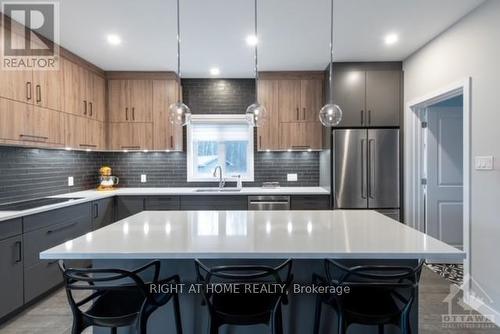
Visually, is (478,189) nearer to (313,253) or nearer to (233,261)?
(313,253)

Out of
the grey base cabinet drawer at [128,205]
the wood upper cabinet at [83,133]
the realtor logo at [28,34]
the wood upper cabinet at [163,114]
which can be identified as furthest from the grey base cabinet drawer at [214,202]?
the realtor logo at [28,34]

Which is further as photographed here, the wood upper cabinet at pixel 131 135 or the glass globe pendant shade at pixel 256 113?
the wood upper cabinet at pixel 131 135

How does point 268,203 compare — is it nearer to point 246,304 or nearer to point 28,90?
point 246,304

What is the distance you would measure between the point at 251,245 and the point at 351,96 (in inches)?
118

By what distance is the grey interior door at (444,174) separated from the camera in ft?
12.1

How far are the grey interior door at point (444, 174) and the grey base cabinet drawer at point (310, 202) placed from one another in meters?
1.25

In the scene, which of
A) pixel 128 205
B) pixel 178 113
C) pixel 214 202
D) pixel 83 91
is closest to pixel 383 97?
pixel 214 202

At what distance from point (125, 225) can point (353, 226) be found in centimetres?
151

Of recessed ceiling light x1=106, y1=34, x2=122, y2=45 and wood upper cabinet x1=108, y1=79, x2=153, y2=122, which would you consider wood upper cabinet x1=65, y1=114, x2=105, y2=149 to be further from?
recessed ceiling light x1=106, y1=34, x2=122, y2=45

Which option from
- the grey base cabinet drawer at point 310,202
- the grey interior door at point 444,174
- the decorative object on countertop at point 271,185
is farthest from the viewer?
the decorative object on countertop at point 271,185

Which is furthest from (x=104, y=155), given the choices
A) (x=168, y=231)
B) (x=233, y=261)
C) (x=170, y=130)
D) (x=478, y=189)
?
(x=478, y=189)

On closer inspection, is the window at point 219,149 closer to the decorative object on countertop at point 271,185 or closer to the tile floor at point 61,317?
the decorative object on countertop at point 271,185

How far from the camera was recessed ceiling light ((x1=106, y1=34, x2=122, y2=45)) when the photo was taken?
3.08m

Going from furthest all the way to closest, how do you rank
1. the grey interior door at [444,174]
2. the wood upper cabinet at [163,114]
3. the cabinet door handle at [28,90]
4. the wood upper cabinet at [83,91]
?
the wood upper cabinet at [163,114], the grey interior door at [444,174], the wood upper cabinet at [83,91], the cabinet door handle at [28,90]
